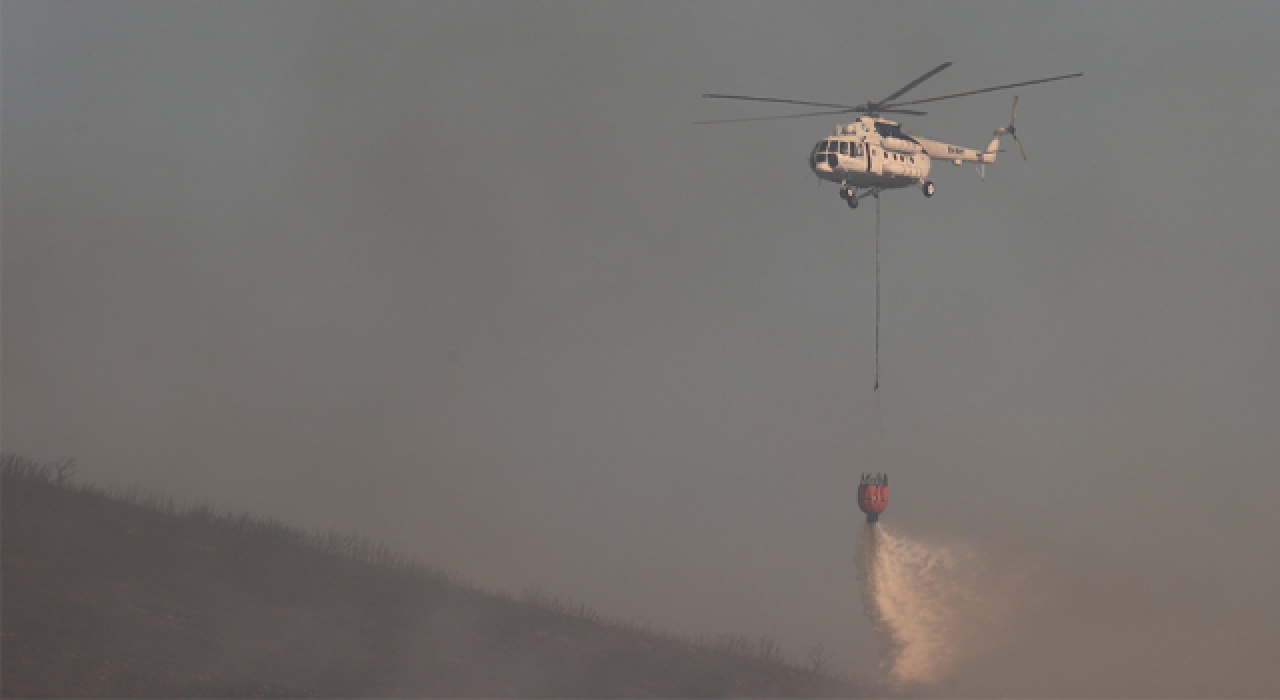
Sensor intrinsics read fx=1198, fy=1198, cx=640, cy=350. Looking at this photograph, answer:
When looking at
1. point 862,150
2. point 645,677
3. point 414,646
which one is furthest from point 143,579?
point 862,150

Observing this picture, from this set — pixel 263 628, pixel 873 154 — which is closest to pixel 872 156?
pixel 873 154

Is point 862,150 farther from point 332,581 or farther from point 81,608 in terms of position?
point 81,608

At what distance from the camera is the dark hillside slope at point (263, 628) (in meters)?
32.1

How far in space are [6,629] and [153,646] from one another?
369 cm

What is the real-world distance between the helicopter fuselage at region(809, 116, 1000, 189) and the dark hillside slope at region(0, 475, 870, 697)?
709 inches

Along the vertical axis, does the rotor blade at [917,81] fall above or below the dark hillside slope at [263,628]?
above

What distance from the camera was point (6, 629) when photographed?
31.4m

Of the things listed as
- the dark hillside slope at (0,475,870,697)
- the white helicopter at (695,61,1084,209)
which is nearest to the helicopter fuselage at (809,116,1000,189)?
the white helicopter at (695,61,1084,209)

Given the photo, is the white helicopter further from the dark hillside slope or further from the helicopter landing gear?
the dark hillside slope

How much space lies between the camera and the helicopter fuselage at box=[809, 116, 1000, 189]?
3891cm

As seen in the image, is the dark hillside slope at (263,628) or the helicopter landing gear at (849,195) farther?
the helicopter landing gear at (849,195)

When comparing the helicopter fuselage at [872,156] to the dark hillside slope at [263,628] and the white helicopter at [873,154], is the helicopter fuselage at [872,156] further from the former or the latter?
the dark hillside slope at [263,628]

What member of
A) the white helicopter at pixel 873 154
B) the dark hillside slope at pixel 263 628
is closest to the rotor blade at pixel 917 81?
the white helicopter at pixel 873 154

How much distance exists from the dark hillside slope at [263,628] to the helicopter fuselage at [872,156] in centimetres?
1800
